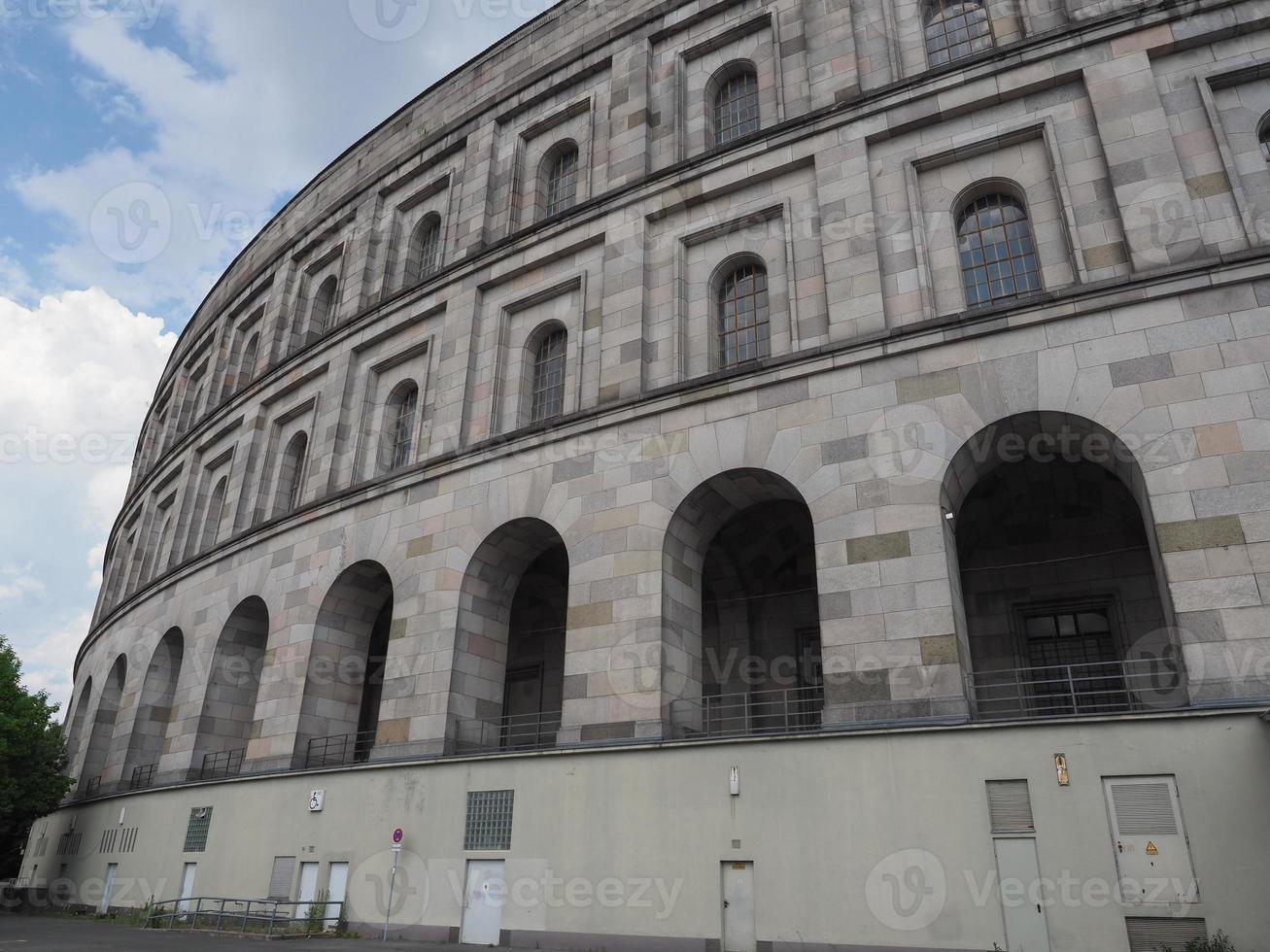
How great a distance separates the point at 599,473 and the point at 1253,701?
1281 cm

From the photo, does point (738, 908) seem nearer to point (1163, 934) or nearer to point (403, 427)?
point (1163, 934)

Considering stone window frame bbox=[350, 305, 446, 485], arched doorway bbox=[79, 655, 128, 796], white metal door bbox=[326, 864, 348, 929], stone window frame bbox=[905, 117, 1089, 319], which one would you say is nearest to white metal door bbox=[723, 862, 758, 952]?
white metal door bbox=[326, 864, 348, 929]

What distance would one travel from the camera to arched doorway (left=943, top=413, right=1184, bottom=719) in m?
19.3

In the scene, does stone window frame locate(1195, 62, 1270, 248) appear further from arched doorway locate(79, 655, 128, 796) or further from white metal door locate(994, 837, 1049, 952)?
arched doorway locate(79, 655, 128, 796)

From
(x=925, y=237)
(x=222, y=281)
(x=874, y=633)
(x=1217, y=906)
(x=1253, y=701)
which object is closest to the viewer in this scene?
(x=1217, y=906)

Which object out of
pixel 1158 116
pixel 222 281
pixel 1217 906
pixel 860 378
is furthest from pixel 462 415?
pixel 222 281

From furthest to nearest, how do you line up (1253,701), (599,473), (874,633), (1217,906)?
(599,473)
(874,633)
(1253,701)
(1217,906)

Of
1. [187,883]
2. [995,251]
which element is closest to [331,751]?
[187,883]

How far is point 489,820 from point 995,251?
15.9 m

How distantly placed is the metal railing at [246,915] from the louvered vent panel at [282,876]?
26 cm

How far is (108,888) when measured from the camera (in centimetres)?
2795

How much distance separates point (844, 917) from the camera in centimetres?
1415

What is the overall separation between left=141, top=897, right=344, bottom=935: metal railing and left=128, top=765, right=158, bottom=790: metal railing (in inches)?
260

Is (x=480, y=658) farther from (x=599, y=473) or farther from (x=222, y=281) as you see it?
(x=222, y=281)
